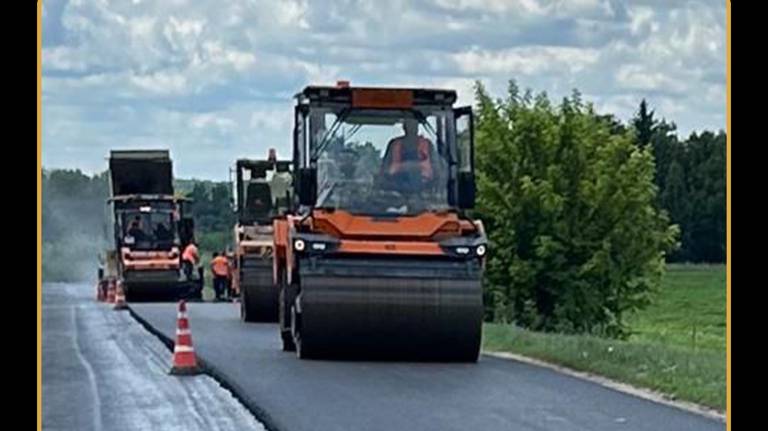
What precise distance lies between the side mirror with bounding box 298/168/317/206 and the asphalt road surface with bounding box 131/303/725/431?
1.89 metres

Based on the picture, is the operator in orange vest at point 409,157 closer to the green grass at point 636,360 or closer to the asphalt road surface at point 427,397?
the asphalt road surface at point 427,397

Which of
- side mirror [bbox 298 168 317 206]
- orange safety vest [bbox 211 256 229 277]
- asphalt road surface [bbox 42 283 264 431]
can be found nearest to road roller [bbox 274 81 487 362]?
side mirror [bbox 298 168 317 206]

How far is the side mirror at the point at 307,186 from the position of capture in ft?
68.8

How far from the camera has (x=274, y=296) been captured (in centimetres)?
3031

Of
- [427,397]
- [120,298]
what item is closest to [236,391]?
[427,397]

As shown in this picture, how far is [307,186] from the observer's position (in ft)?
68.9

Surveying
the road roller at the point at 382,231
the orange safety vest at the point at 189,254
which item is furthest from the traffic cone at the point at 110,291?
the road roller at the point at 382,231

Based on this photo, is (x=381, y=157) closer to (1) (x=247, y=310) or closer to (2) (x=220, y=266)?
(1) (x=247, y=310)

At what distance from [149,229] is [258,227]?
1271 cm

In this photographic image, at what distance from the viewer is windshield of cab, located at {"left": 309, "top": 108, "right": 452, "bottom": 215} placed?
21031mm

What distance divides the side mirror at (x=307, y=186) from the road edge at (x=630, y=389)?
304 centimetres

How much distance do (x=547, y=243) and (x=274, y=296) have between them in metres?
14.6

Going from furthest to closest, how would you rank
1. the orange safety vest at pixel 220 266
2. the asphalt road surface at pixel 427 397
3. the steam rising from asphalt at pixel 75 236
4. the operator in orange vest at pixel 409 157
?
the steam rising from asphalt at pixel 75 236
the orange safety vest at pixel 220 266
the operator in orange vest at pixel 409 157
the asphalt road surface at pixel 427 397
